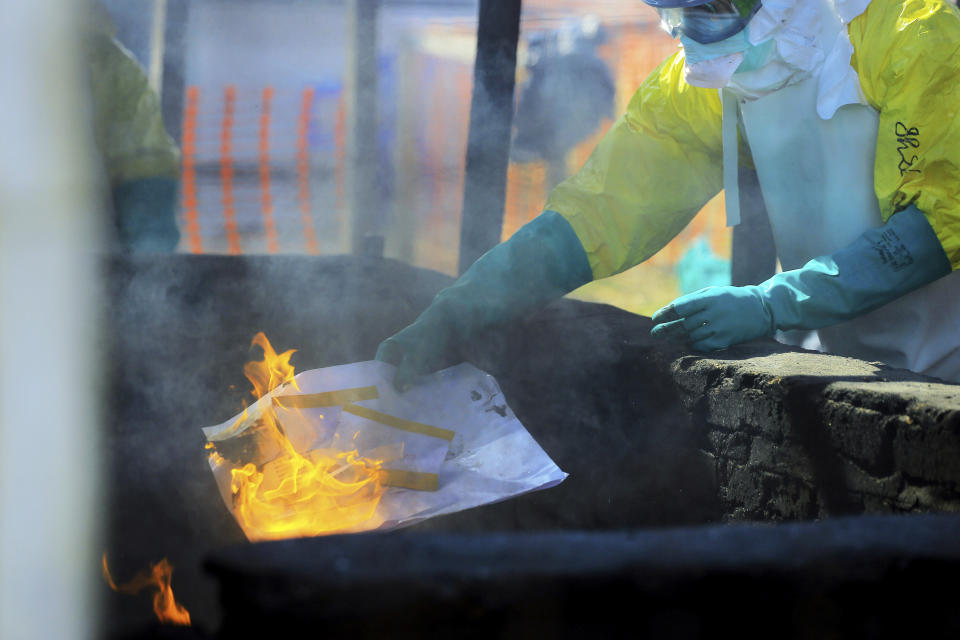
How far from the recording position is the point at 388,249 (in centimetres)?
651

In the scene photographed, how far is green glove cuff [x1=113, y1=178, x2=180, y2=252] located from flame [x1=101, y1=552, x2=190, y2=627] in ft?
5.69

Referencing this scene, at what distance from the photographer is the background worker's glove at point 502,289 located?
213 centimetres

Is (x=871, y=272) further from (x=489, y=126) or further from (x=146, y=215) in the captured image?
(x=146, y=215)

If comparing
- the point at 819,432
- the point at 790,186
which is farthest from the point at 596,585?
the point at 790,186

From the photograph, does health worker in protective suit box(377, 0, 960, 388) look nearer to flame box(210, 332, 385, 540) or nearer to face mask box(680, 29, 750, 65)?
face mask box(680, 29, 750, 65)

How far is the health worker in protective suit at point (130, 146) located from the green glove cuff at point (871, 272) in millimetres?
2864

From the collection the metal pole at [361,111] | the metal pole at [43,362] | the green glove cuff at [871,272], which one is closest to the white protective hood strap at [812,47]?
the green glove cuff at [871,272]

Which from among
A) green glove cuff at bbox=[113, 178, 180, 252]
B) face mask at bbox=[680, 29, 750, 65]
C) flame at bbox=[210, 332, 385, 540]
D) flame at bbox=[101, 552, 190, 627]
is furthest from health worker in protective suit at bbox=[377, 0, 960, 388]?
green glove cuff at bbox=[113, 178, 180, 252]

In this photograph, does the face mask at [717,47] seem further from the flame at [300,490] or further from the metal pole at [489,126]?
the metal pole at [489,126]

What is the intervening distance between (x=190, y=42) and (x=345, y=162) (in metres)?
1.43

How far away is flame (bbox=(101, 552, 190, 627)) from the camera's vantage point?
Answer: 2057 millimetres

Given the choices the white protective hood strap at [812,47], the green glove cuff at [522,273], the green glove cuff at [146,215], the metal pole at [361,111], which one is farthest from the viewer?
the metal pole at [361,111]

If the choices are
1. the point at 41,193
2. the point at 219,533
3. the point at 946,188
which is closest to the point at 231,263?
the point at 41,193

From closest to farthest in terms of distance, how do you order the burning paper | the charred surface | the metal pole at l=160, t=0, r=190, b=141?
1. the charred surface
2. the burning paper
3. the metal pole at l=160, t=0, r=190, b=141
